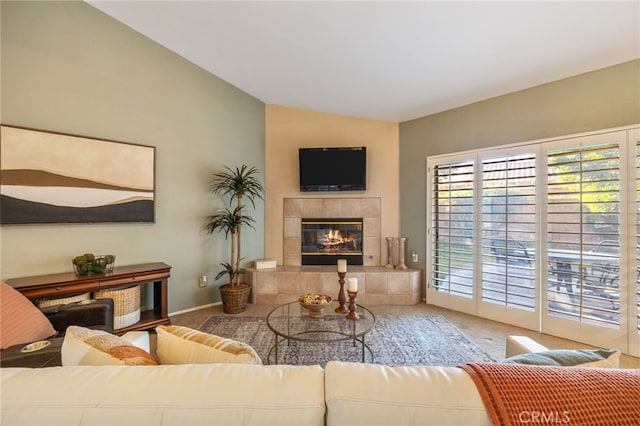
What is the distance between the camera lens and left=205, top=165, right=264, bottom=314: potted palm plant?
10.8ft

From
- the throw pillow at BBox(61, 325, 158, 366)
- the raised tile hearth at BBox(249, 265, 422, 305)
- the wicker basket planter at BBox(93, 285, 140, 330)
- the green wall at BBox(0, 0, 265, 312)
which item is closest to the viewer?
the throw pillow at BBox(61, 325, 158, 366)

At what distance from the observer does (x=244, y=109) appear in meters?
3.92

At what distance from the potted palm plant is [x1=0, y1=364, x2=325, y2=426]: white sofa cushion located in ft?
8.67

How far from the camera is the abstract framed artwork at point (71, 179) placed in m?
2.25

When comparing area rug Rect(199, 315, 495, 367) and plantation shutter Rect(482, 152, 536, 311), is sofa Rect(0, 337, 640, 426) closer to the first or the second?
area rug Rect(199, 315, 495, 367)

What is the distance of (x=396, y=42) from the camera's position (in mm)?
2420

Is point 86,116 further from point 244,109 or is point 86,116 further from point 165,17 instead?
point 244,109

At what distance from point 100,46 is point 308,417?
12.3ft

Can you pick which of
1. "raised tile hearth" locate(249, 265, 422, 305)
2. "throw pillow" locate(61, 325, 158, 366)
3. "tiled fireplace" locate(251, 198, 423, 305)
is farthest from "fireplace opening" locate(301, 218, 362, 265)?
"throw pillow" locate(61, 325, 158, 366)

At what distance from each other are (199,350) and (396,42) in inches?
110

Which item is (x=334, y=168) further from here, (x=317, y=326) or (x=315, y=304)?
(x=317, y=326)

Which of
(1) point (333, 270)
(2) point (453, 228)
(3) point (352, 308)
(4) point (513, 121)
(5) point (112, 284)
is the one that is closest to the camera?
(3) point (352, 308)

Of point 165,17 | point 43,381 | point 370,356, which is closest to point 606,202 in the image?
point 370,356

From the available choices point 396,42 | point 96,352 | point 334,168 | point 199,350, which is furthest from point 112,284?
point 396,42
